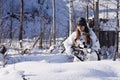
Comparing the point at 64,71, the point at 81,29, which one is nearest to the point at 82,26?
the point at 81,29

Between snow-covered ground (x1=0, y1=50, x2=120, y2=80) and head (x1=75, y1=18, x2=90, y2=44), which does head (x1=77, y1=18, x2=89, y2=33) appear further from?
snow-covered ground (x1=0, y1=50, x2=120, y2=80)

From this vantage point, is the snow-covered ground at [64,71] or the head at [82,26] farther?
the head at [82,26]

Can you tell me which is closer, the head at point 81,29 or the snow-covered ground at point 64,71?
the snow-covered ground at point 64,71

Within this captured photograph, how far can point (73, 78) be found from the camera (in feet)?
11.7

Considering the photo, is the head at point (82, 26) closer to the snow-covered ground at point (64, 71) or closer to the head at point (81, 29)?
the head at point (81, 29)

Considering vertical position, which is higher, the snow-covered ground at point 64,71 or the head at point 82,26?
the head at point 82,26

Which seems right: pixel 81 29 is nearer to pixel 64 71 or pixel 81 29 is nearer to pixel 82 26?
pixel 82 26

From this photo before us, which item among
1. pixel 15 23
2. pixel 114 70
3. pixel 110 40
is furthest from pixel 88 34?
pixel 15 23

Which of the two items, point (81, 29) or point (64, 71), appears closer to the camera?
point (64, 71)

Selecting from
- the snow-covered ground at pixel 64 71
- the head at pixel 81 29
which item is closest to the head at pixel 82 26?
the head at pixel 81 29

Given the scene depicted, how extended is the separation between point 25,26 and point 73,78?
1309 inches

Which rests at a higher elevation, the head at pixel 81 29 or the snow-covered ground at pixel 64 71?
the head at pixel 81 29

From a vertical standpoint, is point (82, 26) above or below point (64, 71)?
above

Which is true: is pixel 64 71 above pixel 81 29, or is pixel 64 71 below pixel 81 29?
below
